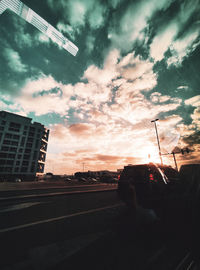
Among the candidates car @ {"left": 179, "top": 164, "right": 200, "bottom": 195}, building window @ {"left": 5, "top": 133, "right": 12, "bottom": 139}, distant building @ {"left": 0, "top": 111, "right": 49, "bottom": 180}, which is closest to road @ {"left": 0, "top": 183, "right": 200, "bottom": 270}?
car @ {"left": 179, "top": 164, "right": 200, "bottom": 195}

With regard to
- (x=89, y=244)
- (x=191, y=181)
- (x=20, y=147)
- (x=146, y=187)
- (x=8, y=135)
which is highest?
(x=8, y=135)

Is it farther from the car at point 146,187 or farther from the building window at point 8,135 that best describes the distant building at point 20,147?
the car at point 146,187

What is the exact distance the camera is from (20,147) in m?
61.2

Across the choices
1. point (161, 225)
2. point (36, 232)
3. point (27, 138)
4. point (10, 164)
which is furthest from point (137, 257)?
point (27, 138)

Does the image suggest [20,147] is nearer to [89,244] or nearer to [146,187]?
[146,187]

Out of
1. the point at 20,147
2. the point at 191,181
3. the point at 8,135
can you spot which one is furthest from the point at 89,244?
the point at 8,135

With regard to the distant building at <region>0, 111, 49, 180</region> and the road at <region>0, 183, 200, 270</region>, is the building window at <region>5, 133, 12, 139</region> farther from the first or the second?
the road at <region>0, 183, 200, 270</region>

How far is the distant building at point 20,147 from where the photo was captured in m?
56.3

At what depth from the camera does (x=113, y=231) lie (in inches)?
119

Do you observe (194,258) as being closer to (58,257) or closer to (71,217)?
(58,257)

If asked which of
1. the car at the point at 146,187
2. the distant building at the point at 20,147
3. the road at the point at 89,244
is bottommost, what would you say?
the road at the point at 89,244

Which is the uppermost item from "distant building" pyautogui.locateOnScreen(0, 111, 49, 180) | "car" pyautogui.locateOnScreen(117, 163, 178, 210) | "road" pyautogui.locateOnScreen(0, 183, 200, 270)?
"distant building" pyautogui.locateOnScreen(0, 111, 49, 180)

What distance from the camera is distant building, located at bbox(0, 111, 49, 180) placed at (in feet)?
185

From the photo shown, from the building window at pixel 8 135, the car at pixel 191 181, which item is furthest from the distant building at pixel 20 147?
the car at pixel 191 181
